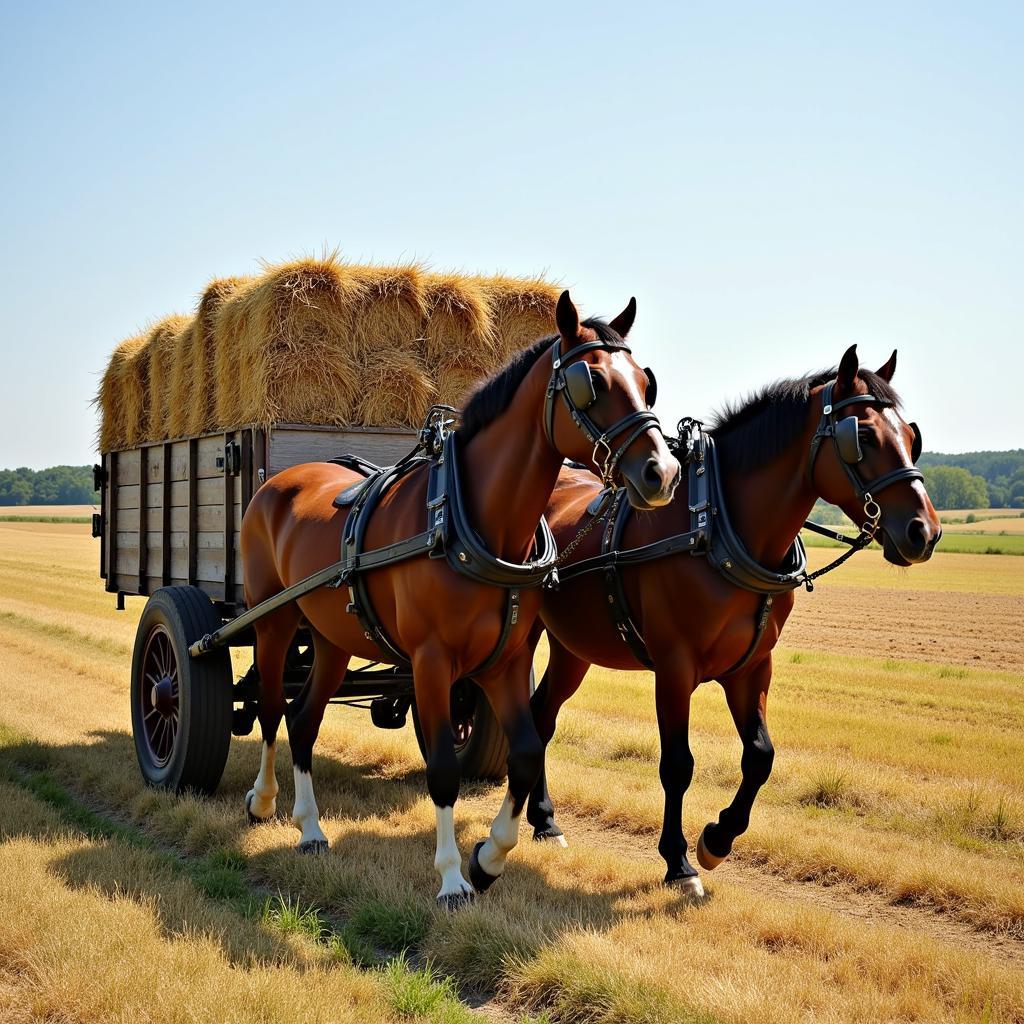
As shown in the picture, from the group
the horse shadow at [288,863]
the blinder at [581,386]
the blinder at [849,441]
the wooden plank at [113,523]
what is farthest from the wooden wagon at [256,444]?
the blinder at [849,441]

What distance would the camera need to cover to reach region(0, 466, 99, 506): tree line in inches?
4331

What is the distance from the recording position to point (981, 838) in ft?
19.8

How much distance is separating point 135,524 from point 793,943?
6.33 meters

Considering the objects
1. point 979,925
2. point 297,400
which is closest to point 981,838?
point 979,925

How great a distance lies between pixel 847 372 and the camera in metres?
4.64

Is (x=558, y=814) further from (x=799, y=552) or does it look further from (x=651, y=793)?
(x=799, y=552)

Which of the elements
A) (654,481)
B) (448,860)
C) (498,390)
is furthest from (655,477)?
(448,860)

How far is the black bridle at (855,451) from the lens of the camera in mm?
4480

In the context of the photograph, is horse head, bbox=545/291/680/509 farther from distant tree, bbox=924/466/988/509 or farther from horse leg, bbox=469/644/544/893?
distant tree, bbox=924/466/988/509

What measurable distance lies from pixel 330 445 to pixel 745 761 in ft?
11.0

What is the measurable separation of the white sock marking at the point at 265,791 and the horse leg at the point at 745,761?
2480 mm

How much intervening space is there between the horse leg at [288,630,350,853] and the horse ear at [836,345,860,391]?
3038 millimetres

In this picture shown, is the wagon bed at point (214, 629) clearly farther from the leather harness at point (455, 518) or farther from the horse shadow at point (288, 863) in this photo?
the leather harness at point (455, 518)

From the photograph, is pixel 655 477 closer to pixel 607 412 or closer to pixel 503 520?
pixel 607 412
